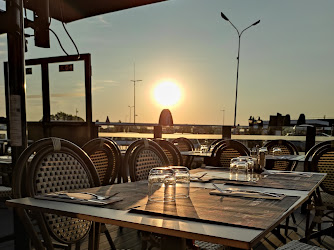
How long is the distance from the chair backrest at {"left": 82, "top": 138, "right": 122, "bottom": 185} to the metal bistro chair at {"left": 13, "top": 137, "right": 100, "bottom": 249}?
0.82m

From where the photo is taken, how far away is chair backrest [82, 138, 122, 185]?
2500 millimetres

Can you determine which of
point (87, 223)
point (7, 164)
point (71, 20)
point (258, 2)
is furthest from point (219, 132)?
point (87, 223)

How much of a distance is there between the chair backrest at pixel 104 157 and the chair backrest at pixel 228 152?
3.76ft

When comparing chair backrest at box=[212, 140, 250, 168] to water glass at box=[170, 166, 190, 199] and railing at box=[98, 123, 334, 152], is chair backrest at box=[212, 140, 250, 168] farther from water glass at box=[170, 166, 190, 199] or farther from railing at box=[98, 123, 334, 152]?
railing at box=[98, 123, 334, 152]

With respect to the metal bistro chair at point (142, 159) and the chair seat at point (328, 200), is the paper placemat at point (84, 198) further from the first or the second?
the chair seat at point (328, 200)

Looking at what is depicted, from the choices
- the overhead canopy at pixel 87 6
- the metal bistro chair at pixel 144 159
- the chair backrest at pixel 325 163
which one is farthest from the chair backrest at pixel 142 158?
the overhead canopy at pixel 87 6

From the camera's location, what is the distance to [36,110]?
6047mm

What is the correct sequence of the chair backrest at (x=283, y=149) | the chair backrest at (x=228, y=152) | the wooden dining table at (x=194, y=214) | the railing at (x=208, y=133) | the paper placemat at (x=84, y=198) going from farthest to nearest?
the railing at (x=208, y=133), the chair backrest at (x=283, y=149), the chair backrest at (x=228, y=152), the paper placemat at (x=84, y=198), the wooden dining table at (x=194, y=214)

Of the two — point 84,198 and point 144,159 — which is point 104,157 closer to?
point 144,159

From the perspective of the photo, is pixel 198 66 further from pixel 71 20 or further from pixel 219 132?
pixel 71 20

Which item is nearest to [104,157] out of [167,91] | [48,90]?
[48,90]

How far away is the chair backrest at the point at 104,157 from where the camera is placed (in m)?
2.50

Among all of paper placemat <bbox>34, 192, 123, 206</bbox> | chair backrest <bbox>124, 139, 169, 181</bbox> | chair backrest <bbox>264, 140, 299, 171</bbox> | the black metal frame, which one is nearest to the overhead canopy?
chair backrest <bbox>124, 139, 169, 181</bbox>

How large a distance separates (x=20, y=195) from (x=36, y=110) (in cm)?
521
